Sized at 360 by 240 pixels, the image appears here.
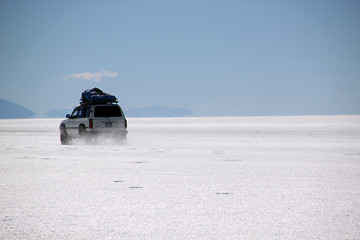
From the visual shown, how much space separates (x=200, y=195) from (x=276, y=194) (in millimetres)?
1310

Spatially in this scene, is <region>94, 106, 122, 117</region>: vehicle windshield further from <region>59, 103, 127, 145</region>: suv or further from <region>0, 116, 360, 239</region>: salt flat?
<region>0, 116, 360, 239</region>: salt flat

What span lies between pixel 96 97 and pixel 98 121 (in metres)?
1.73

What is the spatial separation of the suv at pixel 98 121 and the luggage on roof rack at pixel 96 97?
554 millimetres

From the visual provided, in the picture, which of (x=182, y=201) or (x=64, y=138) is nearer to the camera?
(x=182, y=201)

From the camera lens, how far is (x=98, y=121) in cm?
1970

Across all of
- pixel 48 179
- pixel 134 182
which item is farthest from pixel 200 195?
pixel 48 179

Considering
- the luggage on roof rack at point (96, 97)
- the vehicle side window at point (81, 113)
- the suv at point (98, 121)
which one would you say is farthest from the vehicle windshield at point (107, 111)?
the vehicle side window at point (81, 113)

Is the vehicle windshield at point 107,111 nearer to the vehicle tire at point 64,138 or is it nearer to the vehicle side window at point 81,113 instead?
the vehicle side window at point 81,113

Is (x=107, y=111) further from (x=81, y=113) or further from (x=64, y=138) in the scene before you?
(x=64, y=138)

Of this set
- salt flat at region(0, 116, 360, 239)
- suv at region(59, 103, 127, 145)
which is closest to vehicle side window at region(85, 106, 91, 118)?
suv at region(59, 103, 127, 145)

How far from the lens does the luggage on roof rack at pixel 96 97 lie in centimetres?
2083

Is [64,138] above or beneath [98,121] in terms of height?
beneath

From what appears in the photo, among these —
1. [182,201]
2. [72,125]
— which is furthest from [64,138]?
[182,201]

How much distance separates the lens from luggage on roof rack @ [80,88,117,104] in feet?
68.3
